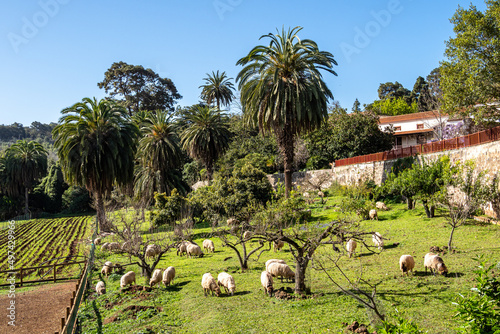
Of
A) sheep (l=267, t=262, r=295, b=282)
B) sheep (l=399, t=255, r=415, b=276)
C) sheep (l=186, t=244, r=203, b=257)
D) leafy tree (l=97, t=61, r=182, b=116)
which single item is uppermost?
leafy tree (l=97, t=61, r=182, b=116)

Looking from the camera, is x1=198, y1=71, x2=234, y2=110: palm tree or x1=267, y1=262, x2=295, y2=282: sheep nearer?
x1=267, y1=262, x2=295, y2=282: sheep

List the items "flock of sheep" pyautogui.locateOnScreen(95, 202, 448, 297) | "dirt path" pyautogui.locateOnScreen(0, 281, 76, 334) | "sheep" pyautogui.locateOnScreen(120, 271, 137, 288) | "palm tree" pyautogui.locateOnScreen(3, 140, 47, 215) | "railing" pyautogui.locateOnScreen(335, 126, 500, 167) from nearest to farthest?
"flock of sheep" pyautogui.locateOnScreen(95, 202, 448, 297) < "dirt path" pyautogui.locateOnScreen(0, 281, 76, 334) < "sheep" pyautogui.locateOnScreen(120, 271, 137, 288) < "railing" pyautogui.locateOnScreen(335, 126, 500, 167) < "palm tree" pyautogui.locateOnScreen(3, 140, 47, 215)

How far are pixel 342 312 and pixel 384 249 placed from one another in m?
7.89

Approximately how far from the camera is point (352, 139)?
40844 millimetres

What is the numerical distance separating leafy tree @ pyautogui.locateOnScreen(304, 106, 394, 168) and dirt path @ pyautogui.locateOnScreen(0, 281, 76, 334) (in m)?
29.4

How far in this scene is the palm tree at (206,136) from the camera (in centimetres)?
3975

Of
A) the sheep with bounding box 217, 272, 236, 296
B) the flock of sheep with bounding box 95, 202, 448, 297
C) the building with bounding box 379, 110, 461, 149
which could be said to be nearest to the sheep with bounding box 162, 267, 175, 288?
the flock of sheep with bounding box 95, 202, 448, 297

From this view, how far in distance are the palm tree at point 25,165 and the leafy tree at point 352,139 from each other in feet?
169

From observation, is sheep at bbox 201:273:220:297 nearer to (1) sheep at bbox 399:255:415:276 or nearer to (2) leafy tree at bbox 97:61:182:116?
(1) sheep at bbox 399:255:415:276

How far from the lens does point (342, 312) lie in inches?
405

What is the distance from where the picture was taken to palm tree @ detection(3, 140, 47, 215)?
6369cm

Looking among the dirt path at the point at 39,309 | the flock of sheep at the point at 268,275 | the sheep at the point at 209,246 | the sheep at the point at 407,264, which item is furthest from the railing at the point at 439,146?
the dirt path at the point at 39,309

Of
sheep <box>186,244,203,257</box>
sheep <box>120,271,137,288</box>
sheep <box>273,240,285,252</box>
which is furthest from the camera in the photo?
sheep <box>186,244,203,257</box>

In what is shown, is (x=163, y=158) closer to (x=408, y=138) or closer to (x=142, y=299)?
(x=142, y=299)
